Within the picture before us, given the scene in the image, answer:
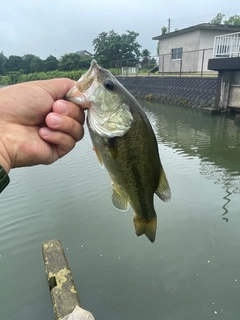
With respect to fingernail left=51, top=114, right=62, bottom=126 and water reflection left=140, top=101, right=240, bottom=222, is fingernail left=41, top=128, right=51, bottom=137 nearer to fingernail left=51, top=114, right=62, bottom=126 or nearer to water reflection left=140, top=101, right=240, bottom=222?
fingernail left=51, top=114, right=62, bottom=126

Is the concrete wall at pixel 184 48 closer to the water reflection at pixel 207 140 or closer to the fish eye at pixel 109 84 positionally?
the water reflection at pixel 207 140

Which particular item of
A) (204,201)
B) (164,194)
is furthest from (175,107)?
(164,194)

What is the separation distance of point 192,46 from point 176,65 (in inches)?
86.1

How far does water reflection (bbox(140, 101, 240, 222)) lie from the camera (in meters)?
7.43

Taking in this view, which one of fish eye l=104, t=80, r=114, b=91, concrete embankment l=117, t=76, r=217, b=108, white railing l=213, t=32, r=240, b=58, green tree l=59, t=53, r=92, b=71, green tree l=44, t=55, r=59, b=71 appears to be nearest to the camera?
fish eye l=104, t=80, r=114, b=91

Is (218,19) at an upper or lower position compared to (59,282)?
upper

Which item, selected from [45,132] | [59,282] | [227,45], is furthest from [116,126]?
[227,45]

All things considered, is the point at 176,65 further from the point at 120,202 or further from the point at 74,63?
the point at 120,202

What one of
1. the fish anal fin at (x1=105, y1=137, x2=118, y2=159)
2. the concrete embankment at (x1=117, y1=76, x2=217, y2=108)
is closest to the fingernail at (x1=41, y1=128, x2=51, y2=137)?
the fish anal fin at (x1=105, y1=137, x2=118, y2=159)

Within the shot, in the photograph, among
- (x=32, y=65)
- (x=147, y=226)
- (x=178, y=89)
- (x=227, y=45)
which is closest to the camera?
(x=147, y=226)

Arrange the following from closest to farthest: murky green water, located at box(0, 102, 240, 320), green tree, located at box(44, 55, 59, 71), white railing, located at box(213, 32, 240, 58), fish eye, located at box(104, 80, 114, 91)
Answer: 1. fish eye, located at box(104, 80, 114, 91)
2. murky green water, located at box(0, 102, 240, 320)
3. white railing, located at box(213, 32, 240, 58)
4. green tree, located at box(44, 55, 59, 71)

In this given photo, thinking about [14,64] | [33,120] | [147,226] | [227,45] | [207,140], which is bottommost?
[207,140]

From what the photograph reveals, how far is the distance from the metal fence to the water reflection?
5.28m

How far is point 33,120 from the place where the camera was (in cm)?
200
